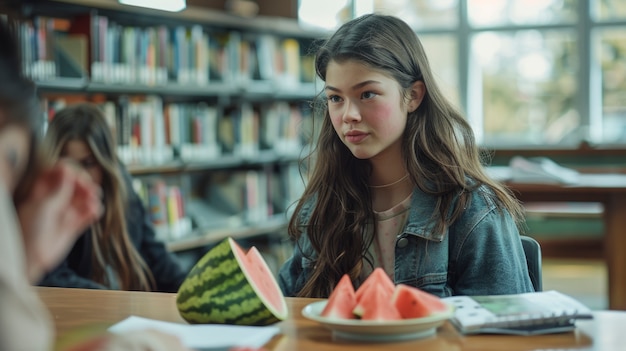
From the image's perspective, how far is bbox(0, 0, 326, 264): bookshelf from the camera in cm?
425

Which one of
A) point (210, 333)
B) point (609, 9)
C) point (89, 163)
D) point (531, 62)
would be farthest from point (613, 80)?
point (210, 333)

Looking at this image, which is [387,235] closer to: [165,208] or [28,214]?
[28,214]

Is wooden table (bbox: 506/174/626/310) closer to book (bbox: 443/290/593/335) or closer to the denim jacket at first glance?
the denim jacket

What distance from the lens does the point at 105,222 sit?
298 cm

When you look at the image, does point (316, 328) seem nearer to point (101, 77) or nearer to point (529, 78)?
point (101, 77)

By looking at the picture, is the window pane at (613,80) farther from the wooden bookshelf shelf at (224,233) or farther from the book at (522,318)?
the book at (522,318)

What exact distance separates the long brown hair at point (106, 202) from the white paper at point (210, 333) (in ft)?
5.20

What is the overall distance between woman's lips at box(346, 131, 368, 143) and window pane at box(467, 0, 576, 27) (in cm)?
605

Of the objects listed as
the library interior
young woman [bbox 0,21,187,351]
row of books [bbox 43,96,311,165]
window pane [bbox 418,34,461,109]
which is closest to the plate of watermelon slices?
young woman [bbox 0,21,187,351]

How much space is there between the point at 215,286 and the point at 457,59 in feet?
22.3

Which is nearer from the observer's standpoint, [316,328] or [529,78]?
[316,328]

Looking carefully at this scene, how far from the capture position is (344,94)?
2018 millimetres

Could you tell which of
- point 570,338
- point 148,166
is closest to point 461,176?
point 570,338

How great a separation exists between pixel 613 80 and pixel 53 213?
23.8 ft
